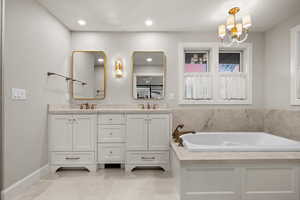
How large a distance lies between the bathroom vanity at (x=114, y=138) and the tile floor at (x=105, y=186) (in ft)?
0.51

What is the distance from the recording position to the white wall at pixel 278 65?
2.75 metres

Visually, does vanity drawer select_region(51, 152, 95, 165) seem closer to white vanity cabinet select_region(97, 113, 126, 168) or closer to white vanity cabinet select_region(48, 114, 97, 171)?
white vanity cabinet select_region(48, 114, 97, 171)

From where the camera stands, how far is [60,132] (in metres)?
2.66

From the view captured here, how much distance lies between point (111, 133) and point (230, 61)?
2.65m

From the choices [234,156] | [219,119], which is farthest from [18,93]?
[219,119]

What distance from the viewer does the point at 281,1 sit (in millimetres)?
2277

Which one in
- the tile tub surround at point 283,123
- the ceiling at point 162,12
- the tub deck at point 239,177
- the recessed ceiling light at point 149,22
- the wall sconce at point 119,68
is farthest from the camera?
the wall sconce at point 119,68

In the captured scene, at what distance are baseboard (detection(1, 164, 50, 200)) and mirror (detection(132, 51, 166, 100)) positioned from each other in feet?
5.90

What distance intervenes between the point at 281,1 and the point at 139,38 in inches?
84.5

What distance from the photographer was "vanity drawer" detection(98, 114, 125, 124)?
2.74 metres

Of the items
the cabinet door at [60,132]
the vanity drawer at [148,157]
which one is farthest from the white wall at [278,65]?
the cabinet door at [60,132]

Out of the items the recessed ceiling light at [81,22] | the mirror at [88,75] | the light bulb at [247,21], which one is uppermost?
the recessed ceiling light at [81,22]

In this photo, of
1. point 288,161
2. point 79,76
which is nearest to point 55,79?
point 79,76

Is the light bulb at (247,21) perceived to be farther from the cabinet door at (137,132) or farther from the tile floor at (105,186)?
the tile floor at (105,186)
